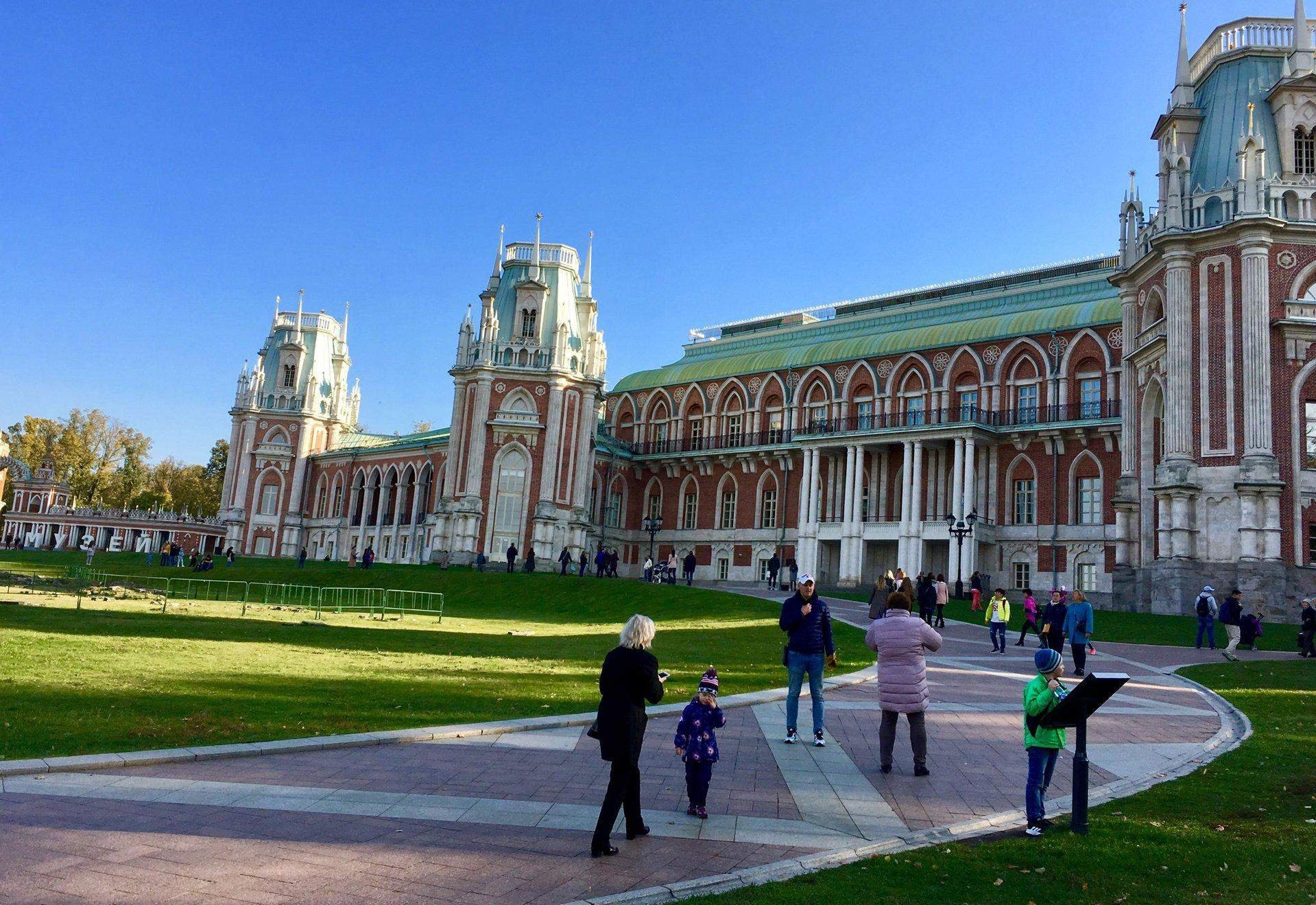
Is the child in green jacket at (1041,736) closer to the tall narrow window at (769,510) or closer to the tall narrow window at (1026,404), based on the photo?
the tall narrow window at (1026,404)

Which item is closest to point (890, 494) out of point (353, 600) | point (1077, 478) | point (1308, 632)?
point (1077, 478)

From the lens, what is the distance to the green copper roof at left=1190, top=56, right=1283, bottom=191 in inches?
1422

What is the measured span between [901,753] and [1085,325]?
41.4 metres

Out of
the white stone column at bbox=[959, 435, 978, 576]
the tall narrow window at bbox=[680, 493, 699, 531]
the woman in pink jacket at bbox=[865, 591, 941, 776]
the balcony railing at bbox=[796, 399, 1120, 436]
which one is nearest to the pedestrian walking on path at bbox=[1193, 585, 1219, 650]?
the woman in pink jacket at bbox=[865, 591, 941, 776]

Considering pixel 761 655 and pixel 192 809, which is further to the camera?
pixel 761 655

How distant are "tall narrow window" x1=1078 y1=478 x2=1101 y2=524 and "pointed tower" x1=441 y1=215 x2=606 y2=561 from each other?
24582 mm

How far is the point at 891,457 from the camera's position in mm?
51219

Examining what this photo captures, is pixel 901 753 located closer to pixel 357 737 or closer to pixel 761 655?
pixel 357 737

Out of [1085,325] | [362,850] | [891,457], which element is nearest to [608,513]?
[891,457]

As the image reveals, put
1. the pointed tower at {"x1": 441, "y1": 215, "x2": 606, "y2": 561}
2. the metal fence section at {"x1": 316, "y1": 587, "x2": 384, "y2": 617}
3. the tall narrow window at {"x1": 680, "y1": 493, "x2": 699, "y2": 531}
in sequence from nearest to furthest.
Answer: the metal fence section at {"x1": 316, "y1": 587, "x2": 384, "y2": 617}
the pointed tower at {"x1": 441, "y1": 215, "x2": 606, "y2": 561}
the tall narrow window at {"x1": 680, "y1": 493, "x2": 699, "y2": 531}

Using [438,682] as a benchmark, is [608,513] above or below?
above

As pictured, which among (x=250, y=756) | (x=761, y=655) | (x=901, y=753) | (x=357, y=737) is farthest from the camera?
(x=761, y=655)

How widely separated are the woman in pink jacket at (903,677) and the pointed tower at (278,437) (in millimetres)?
69701

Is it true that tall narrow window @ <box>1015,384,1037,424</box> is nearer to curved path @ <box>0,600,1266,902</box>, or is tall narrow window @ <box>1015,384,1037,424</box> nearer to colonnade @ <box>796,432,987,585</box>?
colonnade @ <box>796,432,987,585</box>
